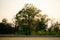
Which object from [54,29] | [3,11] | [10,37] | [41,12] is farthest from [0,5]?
[54,29]

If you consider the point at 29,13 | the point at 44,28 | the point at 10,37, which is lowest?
the point at 10,37

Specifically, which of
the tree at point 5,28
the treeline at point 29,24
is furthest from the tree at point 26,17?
the tree at point 5,28

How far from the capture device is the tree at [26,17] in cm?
195

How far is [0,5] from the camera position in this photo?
6.57 ft

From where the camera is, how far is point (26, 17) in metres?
1.96

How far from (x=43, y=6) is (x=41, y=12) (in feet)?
0.32

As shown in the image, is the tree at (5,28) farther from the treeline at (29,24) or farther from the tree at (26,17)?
the tree at (26,17)

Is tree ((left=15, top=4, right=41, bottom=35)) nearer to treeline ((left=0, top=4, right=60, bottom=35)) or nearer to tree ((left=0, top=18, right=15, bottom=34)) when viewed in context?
treeline ((left=0, top=4, right=60, bottom=35))

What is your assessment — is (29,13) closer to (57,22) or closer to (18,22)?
(18,22)

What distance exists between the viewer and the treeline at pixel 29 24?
1.94m

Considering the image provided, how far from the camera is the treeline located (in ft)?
6.36

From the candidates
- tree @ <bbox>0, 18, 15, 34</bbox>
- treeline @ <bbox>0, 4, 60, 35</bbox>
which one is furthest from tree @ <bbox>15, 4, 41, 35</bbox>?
tree @ <bbox>0, 18, 15, 34</bbox>

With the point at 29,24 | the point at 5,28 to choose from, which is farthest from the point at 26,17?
the point at 5,28

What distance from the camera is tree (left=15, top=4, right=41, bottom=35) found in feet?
6.41
